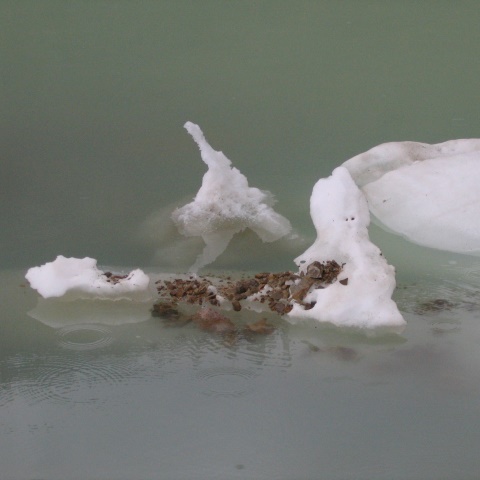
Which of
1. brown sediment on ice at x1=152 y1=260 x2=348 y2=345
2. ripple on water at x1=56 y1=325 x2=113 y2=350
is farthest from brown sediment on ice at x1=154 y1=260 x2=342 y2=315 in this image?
ripple on water at x1=56 y1=325 x2=113 y2=350

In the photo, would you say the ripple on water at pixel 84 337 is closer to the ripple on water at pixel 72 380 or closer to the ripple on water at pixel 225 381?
the ripple on water at pixel 72 380

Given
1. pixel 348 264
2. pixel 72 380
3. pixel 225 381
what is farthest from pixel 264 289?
pixel 72 380

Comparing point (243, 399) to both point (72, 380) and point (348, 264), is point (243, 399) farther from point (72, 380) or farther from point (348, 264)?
point (348, 264)

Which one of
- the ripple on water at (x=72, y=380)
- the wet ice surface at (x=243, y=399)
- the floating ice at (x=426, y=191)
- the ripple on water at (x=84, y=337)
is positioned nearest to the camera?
the wet ice surface at (x=243, y=399)

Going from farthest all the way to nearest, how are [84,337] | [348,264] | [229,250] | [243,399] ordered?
[229,250] < [348,264] < [84,337] < [243,399]

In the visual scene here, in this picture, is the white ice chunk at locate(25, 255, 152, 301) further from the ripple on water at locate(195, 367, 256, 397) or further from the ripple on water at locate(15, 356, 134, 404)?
the ripple on water at locate(195, 367, 256, 397)

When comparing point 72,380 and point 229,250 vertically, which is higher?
point 229,250

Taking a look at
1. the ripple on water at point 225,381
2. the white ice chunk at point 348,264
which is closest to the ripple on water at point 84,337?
the ripple on water at point 225,381

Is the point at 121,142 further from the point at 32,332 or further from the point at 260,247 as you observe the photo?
the point at 32,332
